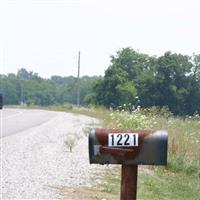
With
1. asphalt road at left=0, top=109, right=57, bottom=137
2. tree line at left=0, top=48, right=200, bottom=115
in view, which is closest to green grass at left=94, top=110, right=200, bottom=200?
asphalt road at left=0, top=109, right=57, bottom=137

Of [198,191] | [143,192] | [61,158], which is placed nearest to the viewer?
[143,192]

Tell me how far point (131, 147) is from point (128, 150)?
0.02 m

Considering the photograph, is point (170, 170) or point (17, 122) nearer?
point (170, 170)

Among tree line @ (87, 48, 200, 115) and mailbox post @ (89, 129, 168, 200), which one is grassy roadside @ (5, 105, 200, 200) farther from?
tree line @ (87, 48, 200, 115)

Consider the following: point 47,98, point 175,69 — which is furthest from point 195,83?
point 47,98

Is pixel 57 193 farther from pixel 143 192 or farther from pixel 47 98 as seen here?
pixel 47 98

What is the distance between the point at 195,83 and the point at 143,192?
77.1 m

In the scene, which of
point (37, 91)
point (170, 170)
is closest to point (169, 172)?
point (170, 170)

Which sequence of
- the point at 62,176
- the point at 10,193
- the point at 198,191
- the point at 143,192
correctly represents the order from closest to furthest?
the point at 10,193
the point at 143,192
the point at 198,191
the point at 62,176

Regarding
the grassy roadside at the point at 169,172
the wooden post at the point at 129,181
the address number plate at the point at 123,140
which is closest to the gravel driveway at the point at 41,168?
the grassy roadside at the point at 169,172

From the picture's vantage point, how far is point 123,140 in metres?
2.48

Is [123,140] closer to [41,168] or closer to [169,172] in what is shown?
[41,168]

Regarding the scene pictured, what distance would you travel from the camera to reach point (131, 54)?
3583 inches

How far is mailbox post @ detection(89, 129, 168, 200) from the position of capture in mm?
2521
